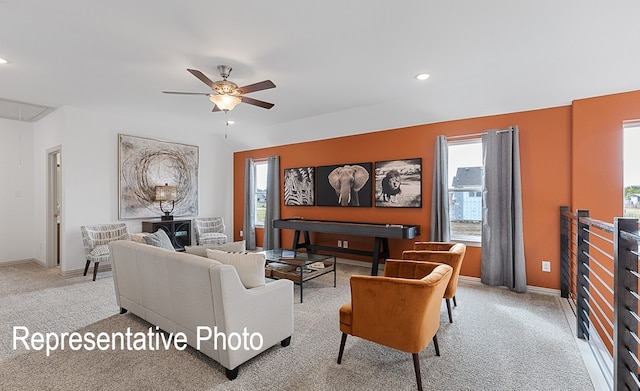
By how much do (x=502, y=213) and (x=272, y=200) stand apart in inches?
162

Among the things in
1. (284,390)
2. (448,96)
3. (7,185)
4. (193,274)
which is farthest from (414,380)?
(7,185)

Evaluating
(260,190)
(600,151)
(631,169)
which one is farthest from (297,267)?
(631,169)

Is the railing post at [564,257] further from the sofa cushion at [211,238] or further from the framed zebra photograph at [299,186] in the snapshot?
the sofa cushion at [211,238]

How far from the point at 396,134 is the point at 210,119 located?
10.8ft

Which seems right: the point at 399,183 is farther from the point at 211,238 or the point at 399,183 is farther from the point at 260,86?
the point at 211,238

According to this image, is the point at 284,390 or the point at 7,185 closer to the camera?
the point at 284,390

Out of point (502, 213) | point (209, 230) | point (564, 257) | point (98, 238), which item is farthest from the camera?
point (209, 230)

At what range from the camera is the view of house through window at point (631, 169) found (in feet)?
11.4

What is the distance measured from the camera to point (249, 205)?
22.3ft

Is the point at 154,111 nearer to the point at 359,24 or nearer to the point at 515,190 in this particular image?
the point at 359,24

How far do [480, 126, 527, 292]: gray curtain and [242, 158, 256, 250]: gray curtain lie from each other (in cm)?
454

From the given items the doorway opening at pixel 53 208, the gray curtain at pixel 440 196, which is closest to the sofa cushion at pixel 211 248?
the gray curtain at pixel 440 196

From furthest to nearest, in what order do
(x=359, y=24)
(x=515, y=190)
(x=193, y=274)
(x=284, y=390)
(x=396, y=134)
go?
(x=396, y=134) → (x=515, y=190) → (x=359, y=24) → (x=193, y=274) → (x=284, y=390)

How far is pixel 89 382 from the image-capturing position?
202 centimetres
